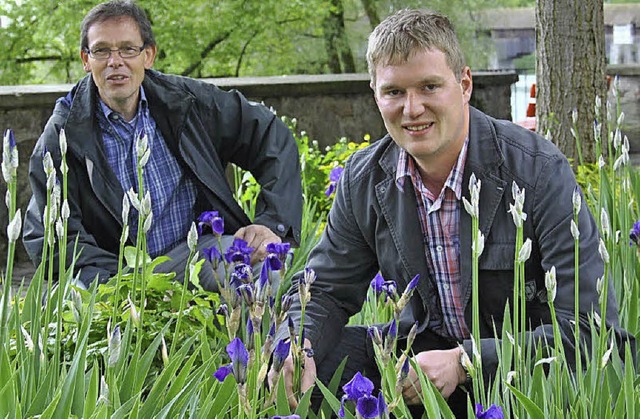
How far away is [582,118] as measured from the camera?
17.0 feet

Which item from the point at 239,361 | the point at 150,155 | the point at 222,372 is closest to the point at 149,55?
the point at 150,155

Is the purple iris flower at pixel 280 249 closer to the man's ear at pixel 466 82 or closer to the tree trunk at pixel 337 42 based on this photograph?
the man's ear at pixel 466 82

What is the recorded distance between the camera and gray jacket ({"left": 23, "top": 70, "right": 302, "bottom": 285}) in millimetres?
3430

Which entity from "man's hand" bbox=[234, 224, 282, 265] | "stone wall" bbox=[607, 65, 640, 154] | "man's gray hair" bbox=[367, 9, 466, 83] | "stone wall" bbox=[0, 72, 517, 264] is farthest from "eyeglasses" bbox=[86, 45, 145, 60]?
"stone wall" bbox=[607, 65, 640, 154]

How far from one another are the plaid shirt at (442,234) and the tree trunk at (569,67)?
276 centimetres

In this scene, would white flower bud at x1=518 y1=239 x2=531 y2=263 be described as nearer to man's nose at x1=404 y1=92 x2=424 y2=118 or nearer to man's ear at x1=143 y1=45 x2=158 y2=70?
man's nose at x1=404 y1=92 x2=424 y2=118

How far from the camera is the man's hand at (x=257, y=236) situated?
3.37 metres

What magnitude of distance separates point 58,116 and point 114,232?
0.42 meters

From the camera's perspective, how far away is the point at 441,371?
7.18 ft

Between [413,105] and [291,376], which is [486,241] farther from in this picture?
[291,376]

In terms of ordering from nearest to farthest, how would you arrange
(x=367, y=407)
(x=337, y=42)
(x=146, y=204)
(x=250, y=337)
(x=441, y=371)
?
1. (x=367, y=407)
2. (x=250, y=337)
3. (x=146, y=204)
4. (x=441, y=371)
5. (x=337, y=42)

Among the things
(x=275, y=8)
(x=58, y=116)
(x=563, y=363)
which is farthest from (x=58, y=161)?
(x=275, y=8)

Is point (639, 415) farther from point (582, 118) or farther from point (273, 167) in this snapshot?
point (582, 118)

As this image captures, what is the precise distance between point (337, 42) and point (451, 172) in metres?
13.6
